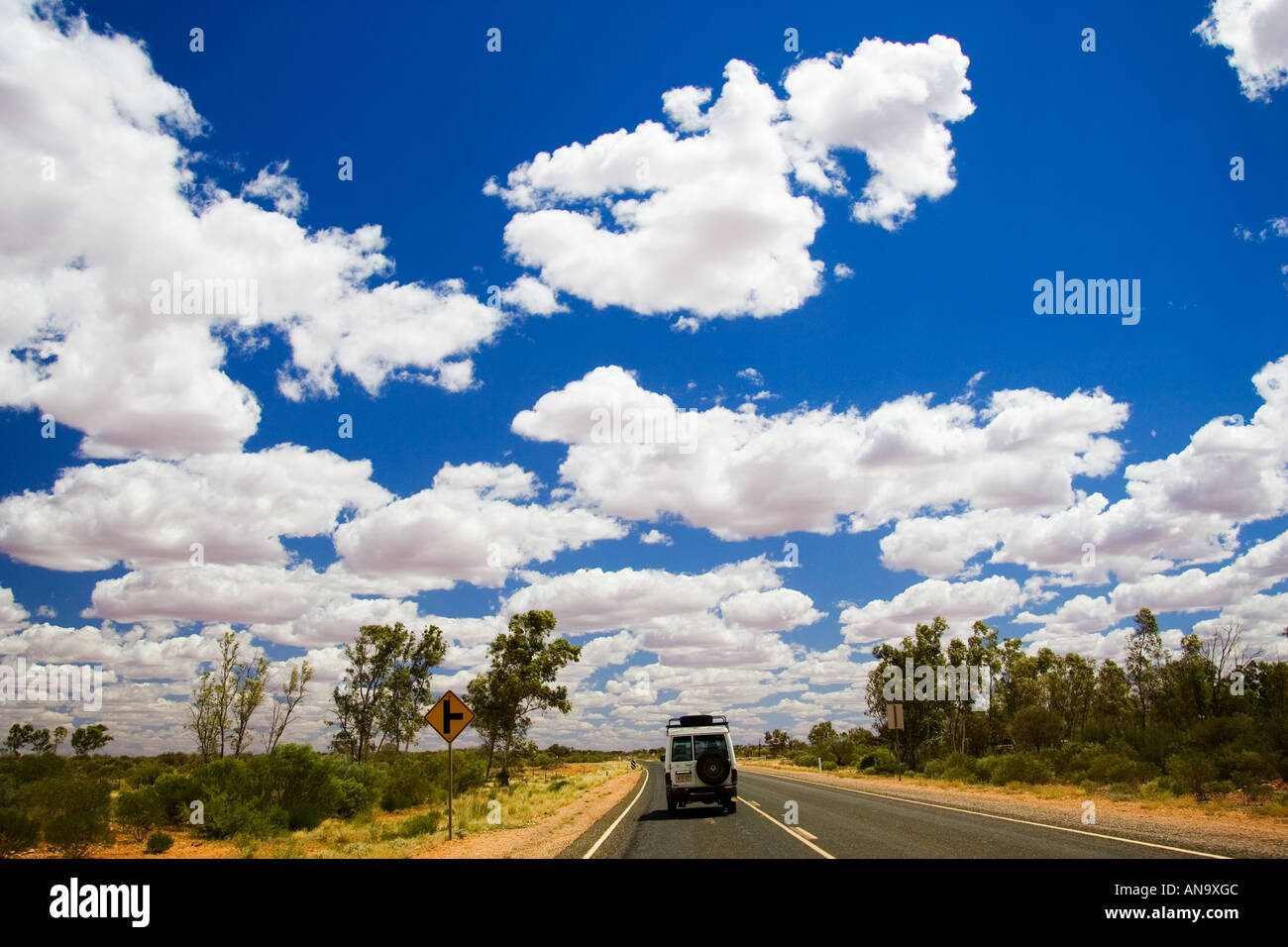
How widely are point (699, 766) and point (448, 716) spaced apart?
719 cm

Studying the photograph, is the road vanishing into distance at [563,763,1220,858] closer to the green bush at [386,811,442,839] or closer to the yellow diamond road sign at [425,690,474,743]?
the yellow diamond road sign at [425,690,474,743]

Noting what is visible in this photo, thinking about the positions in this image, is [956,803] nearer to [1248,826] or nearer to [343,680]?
[1248,826]

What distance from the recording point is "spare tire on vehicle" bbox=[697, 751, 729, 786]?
20812 millimetres

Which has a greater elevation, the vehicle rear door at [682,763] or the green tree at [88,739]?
the vehicle rear door at [682,763]

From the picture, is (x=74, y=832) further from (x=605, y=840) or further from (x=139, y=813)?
(x=605, y=840)

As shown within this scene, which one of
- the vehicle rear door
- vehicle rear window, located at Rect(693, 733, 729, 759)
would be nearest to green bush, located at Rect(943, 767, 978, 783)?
vehicle rear window, located at Rect(693, 733, 729, 759)

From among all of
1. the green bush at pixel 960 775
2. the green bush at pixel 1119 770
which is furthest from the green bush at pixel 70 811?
the green bush at pixel 960 775

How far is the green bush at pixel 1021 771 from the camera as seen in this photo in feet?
A: 106

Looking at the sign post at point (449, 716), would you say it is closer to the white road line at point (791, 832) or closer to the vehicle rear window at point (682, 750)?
the vehicle rear window at point (682, 750)

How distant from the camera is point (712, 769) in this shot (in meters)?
20.9

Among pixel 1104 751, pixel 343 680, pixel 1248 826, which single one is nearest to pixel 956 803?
pixel 1248 826

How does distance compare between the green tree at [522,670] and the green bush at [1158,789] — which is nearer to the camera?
the green bush at [1158,789]
